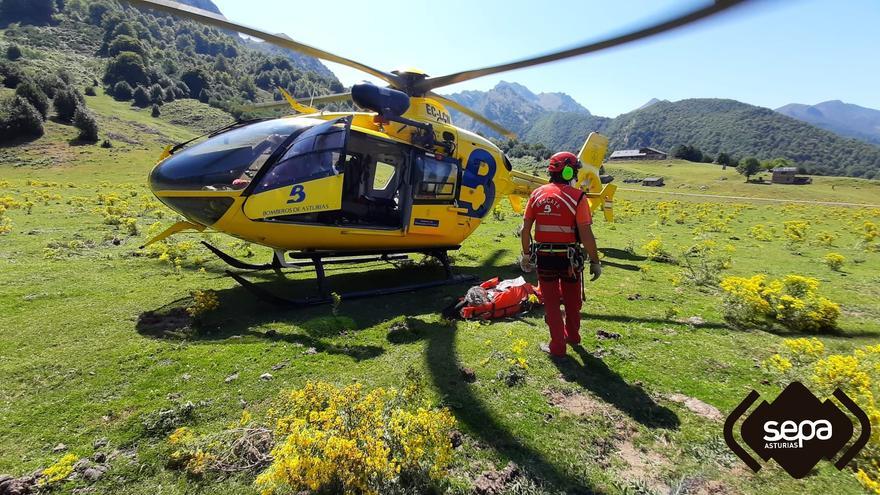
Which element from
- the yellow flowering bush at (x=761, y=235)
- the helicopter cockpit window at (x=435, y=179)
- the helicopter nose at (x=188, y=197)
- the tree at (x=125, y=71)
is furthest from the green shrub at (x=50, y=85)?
the yellow flowering bush at (x=761, y=235)

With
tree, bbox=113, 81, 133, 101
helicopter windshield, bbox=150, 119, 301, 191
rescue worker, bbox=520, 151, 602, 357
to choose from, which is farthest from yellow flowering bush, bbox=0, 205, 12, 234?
tree, bbox=113, 81, 133, 101

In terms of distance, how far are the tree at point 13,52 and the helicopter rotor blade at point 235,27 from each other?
335 ft

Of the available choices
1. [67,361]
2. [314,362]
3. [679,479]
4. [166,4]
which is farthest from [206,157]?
[679,479]

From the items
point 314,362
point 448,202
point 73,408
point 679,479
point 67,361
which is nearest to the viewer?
point 679,479

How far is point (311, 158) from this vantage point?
7.45 meters

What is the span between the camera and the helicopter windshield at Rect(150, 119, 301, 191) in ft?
22.4

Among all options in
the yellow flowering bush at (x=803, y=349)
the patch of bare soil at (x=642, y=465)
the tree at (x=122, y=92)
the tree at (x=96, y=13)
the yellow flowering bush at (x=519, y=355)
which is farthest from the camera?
the tree at (x=96, y=13)

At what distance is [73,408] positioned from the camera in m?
4.21

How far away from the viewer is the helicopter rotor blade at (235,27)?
17.9ft

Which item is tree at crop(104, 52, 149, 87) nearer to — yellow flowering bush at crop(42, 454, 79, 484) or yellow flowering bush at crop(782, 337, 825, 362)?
yellow flowering bush at crop(42, 454, 79, 484)

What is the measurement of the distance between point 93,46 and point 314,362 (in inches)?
5683

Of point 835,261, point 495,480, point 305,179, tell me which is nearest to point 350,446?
point 495,480

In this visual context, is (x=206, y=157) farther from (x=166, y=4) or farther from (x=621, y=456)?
(x=621, y=456)

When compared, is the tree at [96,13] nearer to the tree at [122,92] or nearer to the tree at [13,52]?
the tree at [13,52]
